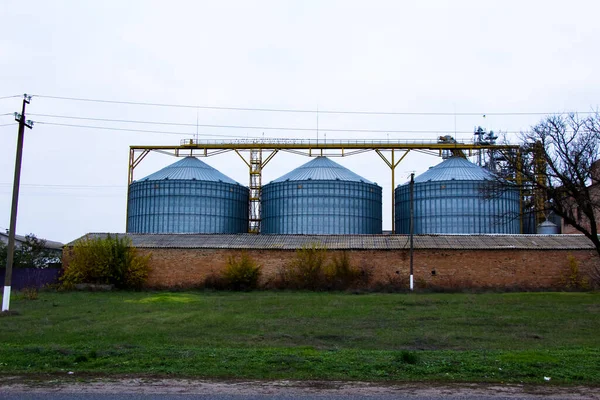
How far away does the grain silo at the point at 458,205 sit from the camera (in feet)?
157

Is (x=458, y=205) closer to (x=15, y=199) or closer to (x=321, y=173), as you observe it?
(x=321, y=173)

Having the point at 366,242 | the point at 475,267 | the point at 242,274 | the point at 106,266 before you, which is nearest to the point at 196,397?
the point at 242,274

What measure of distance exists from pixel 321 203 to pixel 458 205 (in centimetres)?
1059

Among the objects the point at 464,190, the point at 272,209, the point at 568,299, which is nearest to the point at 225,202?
the point at 272,209

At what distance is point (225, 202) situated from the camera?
51250mm

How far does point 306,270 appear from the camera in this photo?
38156 mm

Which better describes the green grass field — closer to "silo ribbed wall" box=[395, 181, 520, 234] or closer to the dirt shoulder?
the dirt shoulder

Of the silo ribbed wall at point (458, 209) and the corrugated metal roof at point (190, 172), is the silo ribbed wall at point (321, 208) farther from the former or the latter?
the corrugated metal roof at point (190, 172)

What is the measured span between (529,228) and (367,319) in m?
35.7

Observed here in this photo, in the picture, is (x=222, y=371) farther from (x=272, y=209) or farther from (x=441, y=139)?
(x=441, y=139)

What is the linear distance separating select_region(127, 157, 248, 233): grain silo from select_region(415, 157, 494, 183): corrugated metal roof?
15.9 meters

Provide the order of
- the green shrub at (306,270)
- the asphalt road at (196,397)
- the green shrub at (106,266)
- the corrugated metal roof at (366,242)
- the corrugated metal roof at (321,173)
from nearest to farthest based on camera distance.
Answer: the asphalt road at (196,397)
the green shrub at (306,270)
the green shrub at (106,266)
the corrugated metal roof at (366,242)
the corrugated metal roof at (321,173)

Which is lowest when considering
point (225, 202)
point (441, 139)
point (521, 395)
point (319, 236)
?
point (521, 395)

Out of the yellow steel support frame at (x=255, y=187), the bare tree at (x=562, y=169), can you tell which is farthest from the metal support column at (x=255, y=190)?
the bare tree at (x=562, y=169)
